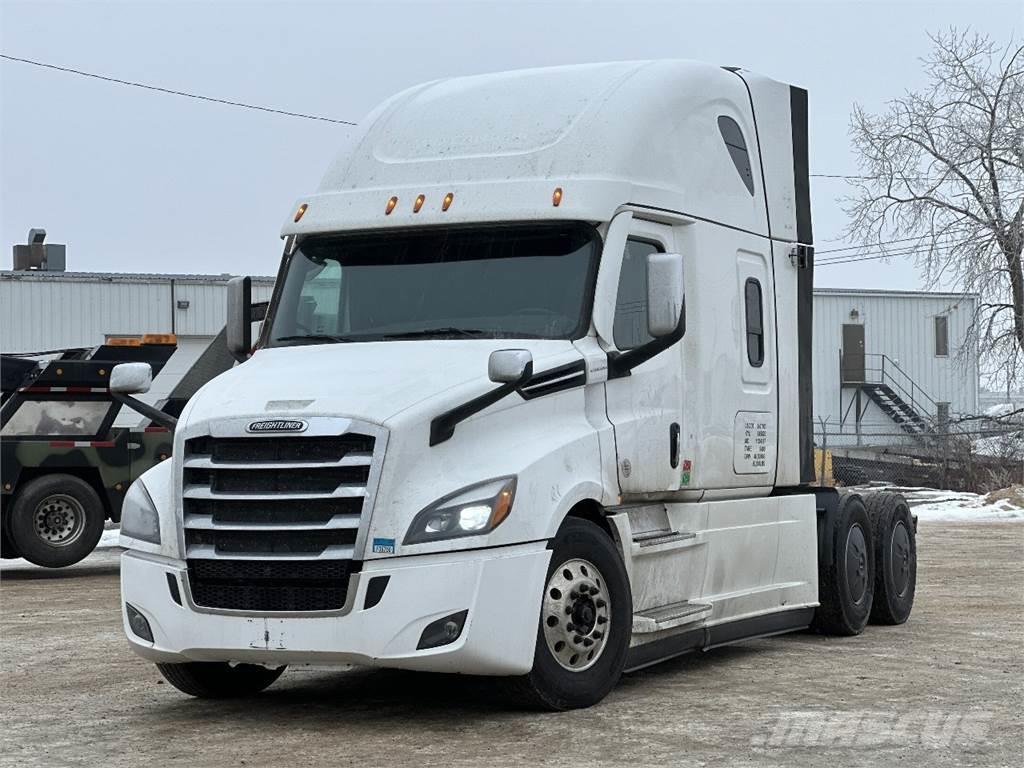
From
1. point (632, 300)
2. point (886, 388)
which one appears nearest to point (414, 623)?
point (632, 300)

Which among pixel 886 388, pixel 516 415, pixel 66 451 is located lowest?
pixel 66 451

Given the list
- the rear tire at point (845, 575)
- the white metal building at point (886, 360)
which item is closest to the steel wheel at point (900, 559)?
the rear tire at point (845, 575)

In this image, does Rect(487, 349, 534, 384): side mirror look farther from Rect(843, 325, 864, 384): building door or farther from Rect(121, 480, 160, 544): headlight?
Rect(843, 325, 864, 384): building door

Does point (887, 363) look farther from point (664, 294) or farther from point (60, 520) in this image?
point (664, 294)

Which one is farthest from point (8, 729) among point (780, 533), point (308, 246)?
point (780, 533)

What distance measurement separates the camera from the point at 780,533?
1122 cm

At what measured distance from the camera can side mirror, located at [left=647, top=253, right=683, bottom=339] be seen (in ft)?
29.6

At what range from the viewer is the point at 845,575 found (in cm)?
1200

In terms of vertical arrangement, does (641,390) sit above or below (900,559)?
above

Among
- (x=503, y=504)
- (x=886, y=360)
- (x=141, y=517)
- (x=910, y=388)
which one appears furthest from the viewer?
(x=910, y=388)

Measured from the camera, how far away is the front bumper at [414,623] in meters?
7.86

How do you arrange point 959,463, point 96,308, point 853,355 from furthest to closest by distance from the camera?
point 853,355 → point 96,308 → point 959,463

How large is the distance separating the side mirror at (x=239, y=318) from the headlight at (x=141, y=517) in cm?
145

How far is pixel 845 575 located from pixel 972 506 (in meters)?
18.9
